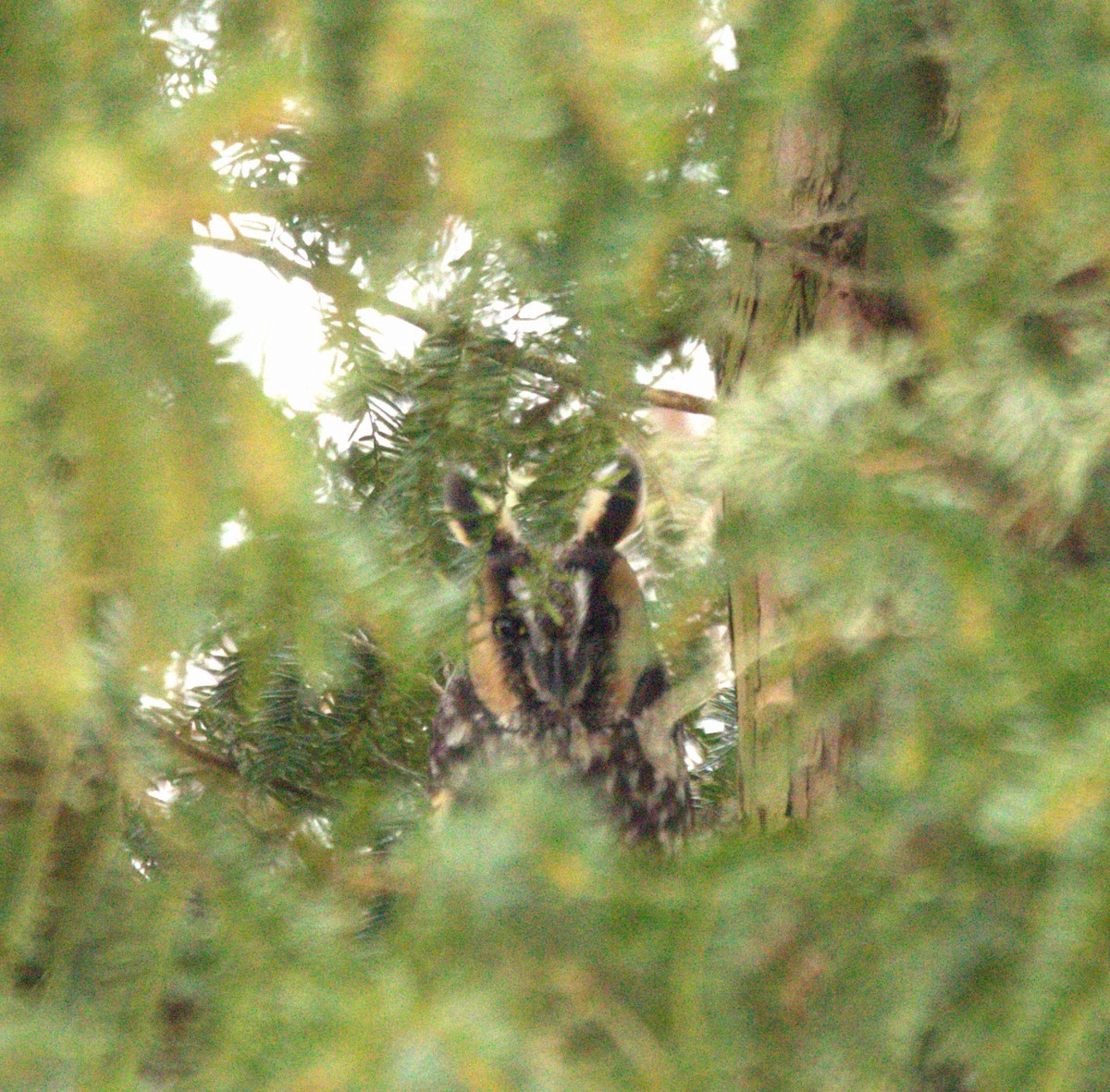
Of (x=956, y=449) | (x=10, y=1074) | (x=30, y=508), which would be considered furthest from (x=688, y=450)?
(x=10, y=1074)

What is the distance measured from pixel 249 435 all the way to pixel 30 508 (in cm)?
9

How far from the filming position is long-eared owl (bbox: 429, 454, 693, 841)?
185 centimetres

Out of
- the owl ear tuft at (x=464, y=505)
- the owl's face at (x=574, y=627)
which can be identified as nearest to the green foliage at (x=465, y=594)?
the owl ear tuft at (x=464, y=505)

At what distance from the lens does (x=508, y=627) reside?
1918mm

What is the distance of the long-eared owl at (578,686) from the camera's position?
6.08ft

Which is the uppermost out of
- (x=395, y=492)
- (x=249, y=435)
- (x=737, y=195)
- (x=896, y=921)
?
(x=395, y=492)

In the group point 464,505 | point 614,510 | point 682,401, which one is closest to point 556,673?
point 614,510

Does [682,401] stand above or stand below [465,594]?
above

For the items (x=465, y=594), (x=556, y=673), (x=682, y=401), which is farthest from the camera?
(x=556, y=673)

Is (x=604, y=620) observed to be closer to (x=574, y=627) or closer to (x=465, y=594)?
(x=574, y=627)

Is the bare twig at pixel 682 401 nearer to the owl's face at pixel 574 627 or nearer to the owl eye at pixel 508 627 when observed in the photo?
the owl's face at pixel 574 627

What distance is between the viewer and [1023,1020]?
638 mm

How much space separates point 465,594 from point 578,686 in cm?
111

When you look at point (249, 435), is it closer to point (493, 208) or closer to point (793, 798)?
point (493, 208)
